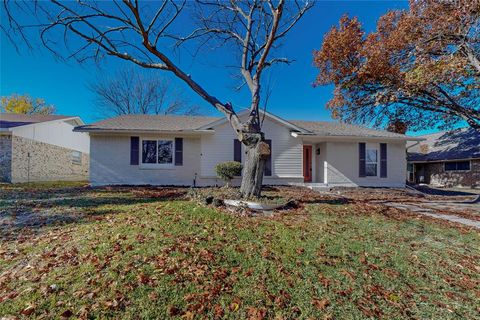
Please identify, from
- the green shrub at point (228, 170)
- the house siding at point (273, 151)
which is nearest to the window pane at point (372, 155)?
the house siding at point (273, 151)

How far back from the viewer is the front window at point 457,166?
19695mm

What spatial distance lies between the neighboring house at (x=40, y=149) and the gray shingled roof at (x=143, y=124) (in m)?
6.34

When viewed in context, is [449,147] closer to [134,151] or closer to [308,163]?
[308,163]

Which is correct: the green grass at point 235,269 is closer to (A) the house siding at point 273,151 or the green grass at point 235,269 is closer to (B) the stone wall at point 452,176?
(A) the house siding at point 273,151

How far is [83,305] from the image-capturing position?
2.63 m

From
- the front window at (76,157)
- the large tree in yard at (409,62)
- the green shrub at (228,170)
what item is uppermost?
the large tree in yard at (409,62)

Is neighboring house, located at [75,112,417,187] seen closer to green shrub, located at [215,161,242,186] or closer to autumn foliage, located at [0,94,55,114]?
green shrub, located at [215,161,242,186]

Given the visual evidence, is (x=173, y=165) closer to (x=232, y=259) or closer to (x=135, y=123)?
(x=135, y=123)

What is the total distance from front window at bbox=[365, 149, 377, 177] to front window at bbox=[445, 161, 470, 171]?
445 inches

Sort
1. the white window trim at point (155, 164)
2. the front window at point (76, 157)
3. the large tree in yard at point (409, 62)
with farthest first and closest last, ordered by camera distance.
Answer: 1. the front window at point (76, 157)
2. the white window trim at point (155, 164)
3. the large tree in yard at point (409, 62)

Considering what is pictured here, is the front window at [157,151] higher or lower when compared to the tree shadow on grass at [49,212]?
higher

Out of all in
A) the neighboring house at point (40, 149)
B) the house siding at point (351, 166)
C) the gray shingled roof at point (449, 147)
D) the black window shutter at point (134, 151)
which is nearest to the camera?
the black window shutter at point (134, 151)

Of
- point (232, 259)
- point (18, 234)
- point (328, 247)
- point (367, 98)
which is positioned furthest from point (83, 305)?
point (367, 98)

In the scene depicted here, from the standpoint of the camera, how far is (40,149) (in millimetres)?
17000
